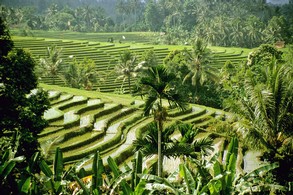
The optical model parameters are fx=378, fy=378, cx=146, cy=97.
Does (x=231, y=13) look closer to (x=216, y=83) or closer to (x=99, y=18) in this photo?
(x=99, y=18)

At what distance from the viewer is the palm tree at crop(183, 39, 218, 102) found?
1251 inches

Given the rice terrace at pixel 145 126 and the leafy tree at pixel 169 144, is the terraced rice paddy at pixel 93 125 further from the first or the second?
the leafy tree at pixel 169 144

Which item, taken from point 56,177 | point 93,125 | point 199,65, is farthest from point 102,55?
point 56,177

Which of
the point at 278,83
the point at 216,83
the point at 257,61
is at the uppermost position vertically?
the point at 278,83

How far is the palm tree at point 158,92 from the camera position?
10.6m

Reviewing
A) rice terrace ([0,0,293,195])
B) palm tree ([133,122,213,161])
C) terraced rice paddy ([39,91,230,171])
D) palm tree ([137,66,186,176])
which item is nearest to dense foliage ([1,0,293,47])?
rice terrace ([0,0,293,195])

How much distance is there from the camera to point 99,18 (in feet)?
328

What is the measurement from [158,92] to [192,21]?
88.6 metres

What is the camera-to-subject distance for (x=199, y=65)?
32.2 metres

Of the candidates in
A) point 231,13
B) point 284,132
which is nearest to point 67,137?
point 284,132

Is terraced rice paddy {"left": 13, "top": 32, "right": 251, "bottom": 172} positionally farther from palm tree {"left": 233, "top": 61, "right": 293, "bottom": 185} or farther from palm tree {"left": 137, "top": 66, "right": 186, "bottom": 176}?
palm tree {"left": 233, "top": 61, "right": 293, "bottom": 185}

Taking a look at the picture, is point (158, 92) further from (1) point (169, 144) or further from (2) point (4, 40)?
(2) point (4, 40)

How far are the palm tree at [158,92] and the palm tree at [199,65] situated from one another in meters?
21.1

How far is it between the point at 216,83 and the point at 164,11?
238 ft
